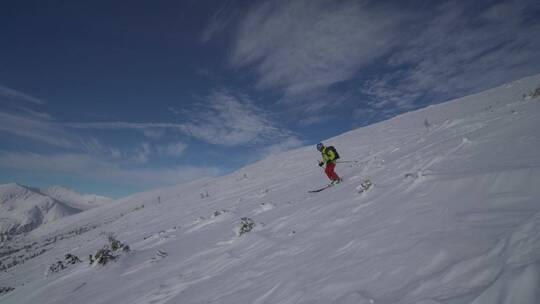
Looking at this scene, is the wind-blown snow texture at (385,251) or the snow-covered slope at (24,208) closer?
the wind-blown snow texture at (385,251)

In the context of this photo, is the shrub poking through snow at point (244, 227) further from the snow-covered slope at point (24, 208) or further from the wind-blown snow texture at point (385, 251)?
the snow-covered slope at point (24, 208)

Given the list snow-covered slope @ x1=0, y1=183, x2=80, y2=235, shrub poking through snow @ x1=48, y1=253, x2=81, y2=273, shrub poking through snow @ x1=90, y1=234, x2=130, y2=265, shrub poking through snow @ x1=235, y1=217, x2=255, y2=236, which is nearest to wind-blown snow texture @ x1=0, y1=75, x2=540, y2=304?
shrub poking through snow @ x1=235, y1=217, x2=255, y2=236

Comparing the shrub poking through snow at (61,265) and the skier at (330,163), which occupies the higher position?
the skier at (330,163)

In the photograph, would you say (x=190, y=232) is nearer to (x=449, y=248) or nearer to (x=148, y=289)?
(x=148, y=289)

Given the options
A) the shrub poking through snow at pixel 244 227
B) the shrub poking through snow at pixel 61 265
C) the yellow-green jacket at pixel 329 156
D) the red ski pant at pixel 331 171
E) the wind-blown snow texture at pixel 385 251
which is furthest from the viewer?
the yellow-green jacket at pixel 329 156

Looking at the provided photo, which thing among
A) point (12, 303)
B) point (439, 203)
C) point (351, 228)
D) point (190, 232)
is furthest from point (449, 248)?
point (12, 303)

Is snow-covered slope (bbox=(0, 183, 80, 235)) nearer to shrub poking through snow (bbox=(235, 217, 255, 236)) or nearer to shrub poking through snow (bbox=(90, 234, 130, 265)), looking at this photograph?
shrub poking through snow (bbox=(90, 234, 130, 265))

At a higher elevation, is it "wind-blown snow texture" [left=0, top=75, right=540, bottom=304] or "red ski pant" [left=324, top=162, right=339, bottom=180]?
"red ski pant" [left=324, top=162, right=339, bottom=180]

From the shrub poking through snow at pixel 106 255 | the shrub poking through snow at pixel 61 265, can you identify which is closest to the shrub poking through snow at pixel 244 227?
the shrub poking through snow at pixel 106 255

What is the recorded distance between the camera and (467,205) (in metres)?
3.38

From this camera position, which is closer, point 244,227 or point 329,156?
point 244,227

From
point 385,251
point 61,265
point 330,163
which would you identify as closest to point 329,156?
point 330,163

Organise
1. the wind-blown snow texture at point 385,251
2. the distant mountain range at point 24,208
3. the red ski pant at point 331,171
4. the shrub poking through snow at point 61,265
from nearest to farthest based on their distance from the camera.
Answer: the wind-blown snow texture at point 385,251 < the shrub poking through snow at point 61,265 < the red ski pant at point 331,171 < the distant mountain range at point 24,208

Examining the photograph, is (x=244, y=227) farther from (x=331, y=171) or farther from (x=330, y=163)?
(x=330, y=163)
